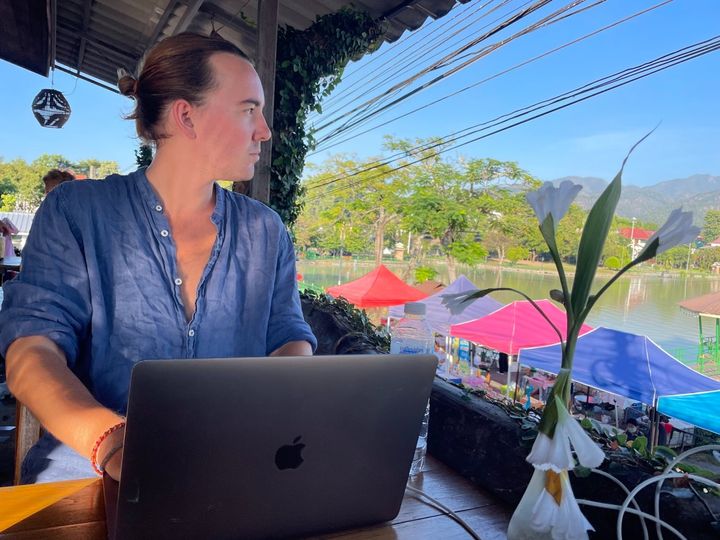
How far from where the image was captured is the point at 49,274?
3.01 feet

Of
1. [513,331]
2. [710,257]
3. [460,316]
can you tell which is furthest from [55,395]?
[460,316]

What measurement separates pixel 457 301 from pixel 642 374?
6.48m

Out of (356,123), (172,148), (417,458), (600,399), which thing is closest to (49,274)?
(172,148)

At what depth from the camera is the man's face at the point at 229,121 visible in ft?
3.51

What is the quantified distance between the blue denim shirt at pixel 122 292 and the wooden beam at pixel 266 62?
2.15 m

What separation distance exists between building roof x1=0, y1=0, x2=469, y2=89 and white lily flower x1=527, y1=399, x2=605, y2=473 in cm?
270

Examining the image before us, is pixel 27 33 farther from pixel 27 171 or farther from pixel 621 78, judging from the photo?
pixel 27 171

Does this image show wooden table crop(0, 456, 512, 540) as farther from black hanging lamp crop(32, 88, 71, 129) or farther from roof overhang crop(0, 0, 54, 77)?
black hanging lamp crop(32, 88, 71, 129)

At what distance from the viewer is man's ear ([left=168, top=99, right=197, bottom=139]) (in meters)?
1.07

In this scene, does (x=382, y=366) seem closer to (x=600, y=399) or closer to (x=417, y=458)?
(x=417, y=458)

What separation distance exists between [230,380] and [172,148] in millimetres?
734

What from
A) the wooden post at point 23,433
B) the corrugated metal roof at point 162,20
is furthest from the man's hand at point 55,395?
the corrugated metal roof at point 162,20

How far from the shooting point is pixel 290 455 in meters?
0.58

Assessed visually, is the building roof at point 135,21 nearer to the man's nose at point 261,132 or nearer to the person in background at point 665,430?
the man's nose at point 261,132
